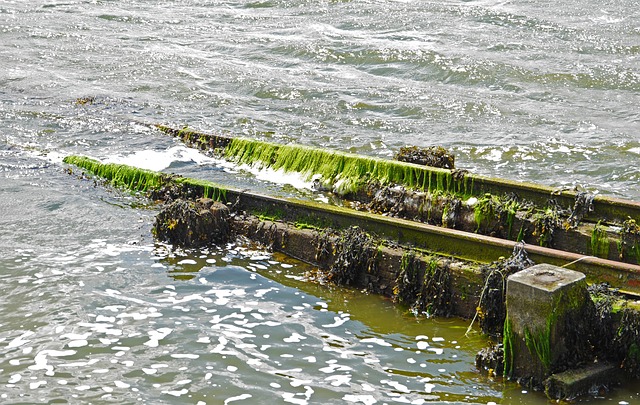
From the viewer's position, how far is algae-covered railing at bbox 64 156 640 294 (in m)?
7.17

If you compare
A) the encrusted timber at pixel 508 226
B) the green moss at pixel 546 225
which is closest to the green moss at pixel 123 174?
the encrusted timber at pixel 508 226

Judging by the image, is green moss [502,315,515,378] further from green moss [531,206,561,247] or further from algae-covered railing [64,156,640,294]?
green moss [531,206,561,247]

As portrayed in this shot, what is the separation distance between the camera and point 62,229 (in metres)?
9.78

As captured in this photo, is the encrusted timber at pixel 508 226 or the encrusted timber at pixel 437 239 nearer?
the encrusted timber at pixel 437 239

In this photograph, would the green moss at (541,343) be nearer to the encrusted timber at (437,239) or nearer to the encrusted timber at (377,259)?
the encrusted timber at (437,239)

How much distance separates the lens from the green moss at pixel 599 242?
26.3 feet

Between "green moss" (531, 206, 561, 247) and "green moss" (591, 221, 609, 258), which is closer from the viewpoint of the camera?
"green moss" (591, 221, 609, 258)

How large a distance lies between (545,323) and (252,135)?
8.07 metres

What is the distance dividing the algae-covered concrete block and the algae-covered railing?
26.3 inches

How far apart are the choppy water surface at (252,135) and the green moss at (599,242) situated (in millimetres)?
1581

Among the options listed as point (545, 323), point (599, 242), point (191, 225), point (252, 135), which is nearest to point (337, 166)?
point (191, 225)

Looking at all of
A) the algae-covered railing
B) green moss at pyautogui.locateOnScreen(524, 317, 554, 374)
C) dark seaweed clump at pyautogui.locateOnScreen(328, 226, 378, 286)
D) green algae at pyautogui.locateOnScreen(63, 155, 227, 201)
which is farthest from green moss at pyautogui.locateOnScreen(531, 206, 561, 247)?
green algae at pyautogui.locateOnScreen(63, 155, 227, 201)

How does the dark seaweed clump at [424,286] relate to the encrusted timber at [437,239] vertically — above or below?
below

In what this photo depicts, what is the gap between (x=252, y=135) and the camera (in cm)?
1369
